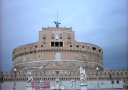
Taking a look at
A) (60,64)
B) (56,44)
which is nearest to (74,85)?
(60,64)

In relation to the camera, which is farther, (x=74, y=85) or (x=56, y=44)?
(x=56, y=44)

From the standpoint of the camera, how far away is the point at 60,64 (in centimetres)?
4912

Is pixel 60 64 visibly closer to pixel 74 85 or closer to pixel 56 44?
pixel 56 44

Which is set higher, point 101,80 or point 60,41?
point 60,41

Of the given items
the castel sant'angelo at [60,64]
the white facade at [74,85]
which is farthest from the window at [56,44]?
the white facade at [74,85]

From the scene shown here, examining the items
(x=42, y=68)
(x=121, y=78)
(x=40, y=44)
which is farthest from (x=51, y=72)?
(x=121, y=78)

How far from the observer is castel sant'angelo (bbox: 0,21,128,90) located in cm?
4438

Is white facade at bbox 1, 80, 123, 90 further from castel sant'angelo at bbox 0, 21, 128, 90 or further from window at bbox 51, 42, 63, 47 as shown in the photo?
window at bbox 51, 42, 63, 47

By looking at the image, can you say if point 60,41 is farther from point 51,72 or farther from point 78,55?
point 51,72

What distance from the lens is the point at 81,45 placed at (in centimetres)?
5166

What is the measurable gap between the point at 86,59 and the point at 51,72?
8.15m

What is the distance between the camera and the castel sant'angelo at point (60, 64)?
4438 centimetres

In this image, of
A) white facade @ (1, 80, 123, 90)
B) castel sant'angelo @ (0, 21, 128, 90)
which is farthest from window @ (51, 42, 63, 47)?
white facade @ (1, 80, 123, 90)

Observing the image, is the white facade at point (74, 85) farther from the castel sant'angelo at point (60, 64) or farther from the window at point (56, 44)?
the window at point (56, 44)
